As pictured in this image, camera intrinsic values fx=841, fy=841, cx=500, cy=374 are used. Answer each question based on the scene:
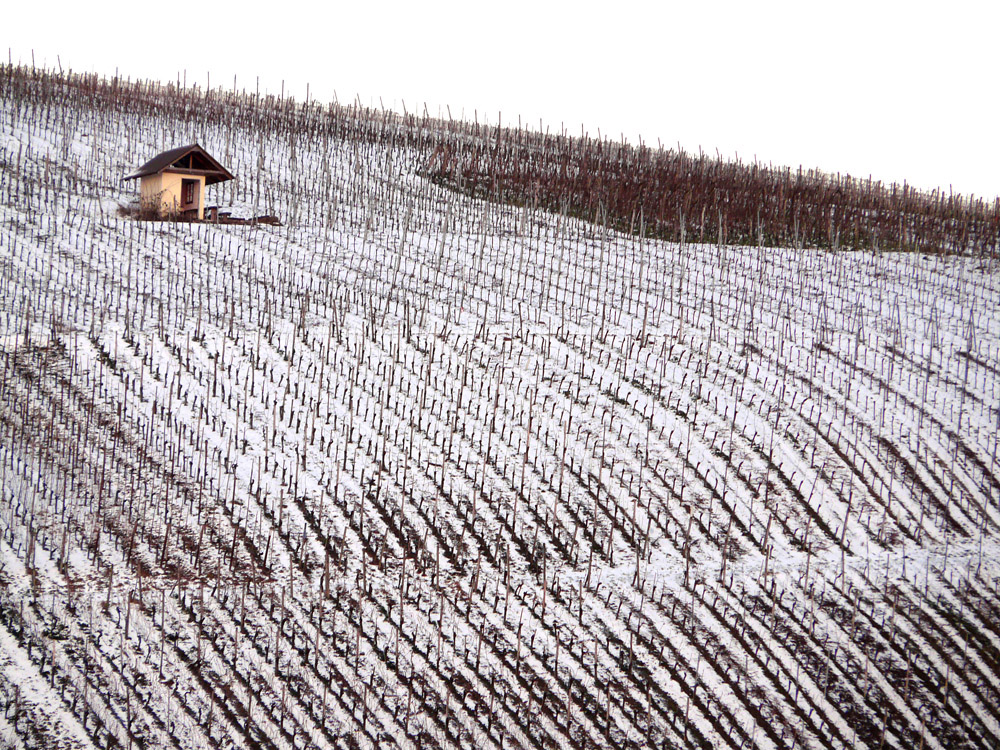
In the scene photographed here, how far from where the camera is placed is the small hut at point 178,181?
13328 millimetres

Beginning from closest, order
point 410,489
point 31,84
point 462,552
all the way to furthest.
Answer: point 462,552, point 410,489, point 31,84

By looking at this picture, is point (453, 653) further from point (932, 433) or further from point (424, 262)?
point (424, 262)

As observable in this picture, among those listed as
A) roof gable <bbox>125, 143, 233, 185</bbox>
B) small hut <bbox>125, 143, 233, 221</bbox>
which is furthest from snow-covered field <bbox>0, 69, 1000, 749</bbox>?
roof gable <bbox>125, 143, 233, 185</bbox>

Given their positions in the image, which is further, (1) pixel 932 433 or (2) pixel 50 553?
(1) pixel 932 433

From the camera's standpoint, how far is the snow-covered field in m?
5.24

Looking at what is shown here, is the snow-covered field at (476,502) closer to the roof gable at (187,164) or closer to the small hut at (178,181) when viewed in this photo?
the small hut at (178,181)

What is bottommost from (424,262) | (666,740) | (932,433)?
(666,740)

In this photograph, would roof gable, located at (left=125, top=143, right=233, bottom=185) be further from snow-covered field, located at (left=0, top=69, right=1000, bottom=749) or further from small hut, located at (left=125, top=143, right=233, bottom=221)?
snow-covered field, located at (left=0, top=69, right=1000, bottom=749)

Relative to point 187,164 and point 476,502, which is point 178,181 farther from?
point 476,502

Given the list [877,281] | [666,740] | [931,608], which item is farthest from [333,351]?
[877,281]

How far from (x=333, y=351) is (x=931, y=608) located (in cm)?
627

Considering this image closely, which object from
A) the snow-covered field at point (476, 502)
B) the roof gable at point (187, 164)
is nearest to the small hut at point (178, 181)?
the roof gable at point (187, 164)

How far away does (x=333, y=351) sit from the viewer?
936 centimetres

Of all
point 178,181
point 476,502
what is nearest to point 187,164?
point 178,181
